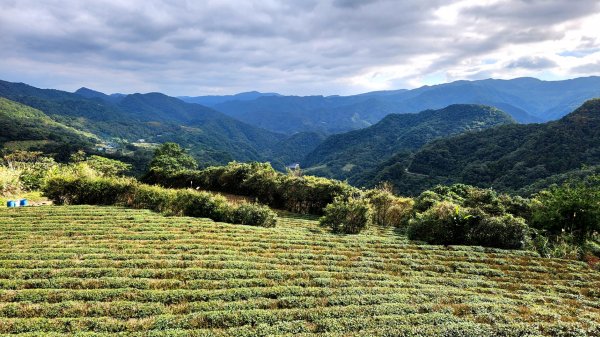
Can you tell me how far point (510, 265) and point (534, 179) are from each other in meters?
76.7

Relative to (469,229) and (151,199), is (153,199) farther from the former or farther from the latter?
(469,229)

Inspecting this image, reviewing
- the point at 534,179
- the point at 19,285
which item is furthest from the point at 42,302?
the point at 534,179

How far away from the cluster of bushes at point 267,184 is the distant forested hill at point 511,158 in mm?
54508

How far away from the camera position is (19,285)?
9.74 m

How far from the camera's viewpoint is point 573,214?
18266 mm

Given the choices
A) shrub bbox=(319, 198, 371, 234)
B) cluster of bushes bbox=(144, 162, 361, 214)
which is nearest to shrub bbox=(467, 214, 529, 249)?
shrub bbox=(319, 198, 371, 234)

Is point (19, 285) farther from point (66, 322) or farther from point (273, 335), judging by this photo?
point (273, 335)

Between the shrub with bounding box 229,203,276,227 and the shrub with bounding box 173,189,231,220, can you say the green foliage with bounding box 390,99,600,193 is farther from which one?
the shrub with bounding box 173,189,231,220

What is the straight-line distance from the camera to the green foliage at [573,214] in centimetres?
1786

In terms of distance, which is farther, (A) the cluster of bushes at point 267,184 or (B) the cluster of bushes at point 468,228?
(A) the cluster of bushes at point 267,184

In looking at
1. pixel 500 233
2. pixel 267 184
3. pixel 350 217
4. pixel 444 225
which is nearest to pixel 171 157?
pixel 267 184

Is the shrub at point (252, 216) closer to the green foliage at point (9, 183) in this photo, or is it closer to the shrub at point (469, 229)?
the shrub at point (469, 229)

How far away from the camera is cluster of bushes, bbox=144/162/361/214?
26594 millimetres

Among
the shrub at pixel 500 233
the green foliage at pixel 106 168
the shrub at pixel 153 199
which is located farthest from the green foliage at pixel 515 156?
the green foliage at pixel 106 168
